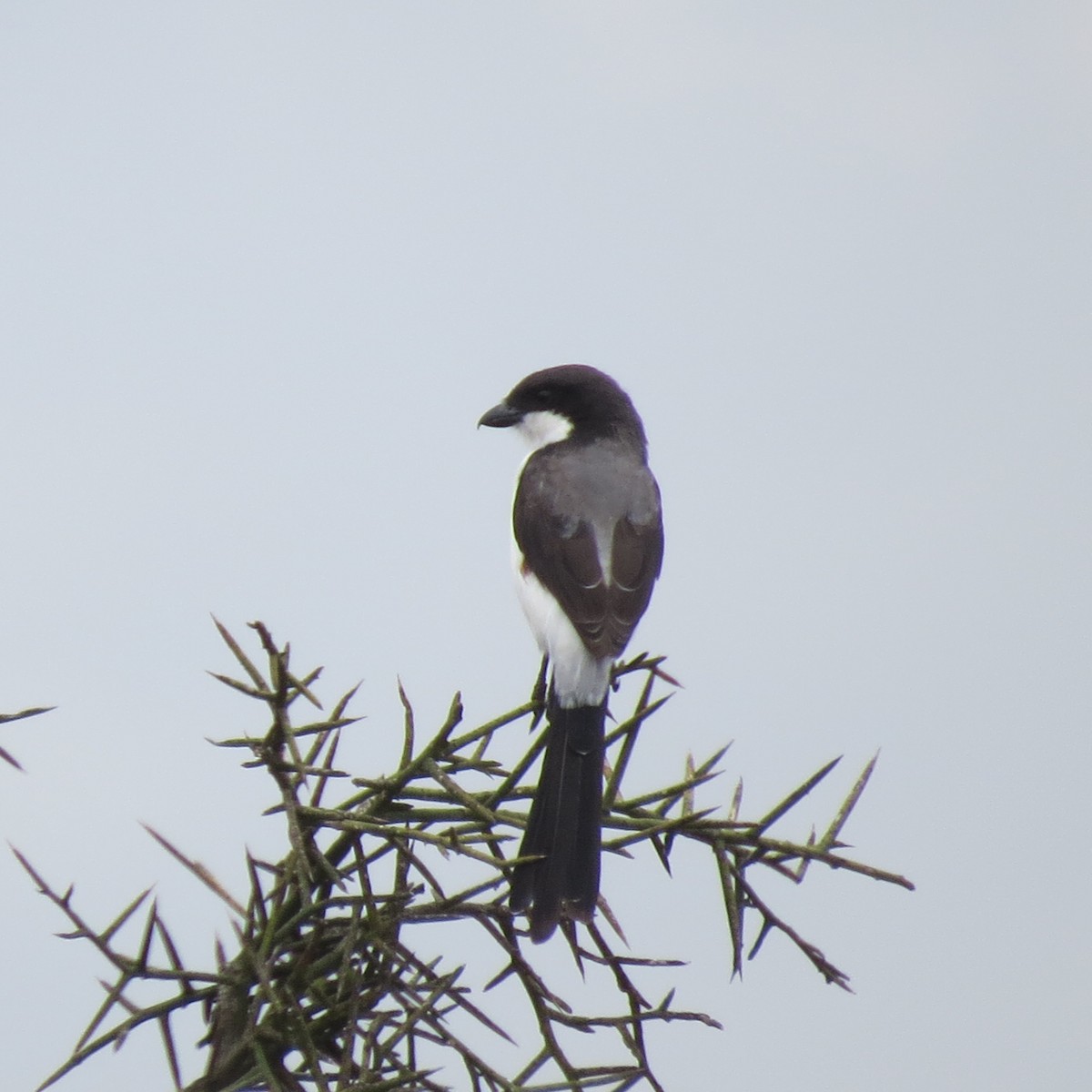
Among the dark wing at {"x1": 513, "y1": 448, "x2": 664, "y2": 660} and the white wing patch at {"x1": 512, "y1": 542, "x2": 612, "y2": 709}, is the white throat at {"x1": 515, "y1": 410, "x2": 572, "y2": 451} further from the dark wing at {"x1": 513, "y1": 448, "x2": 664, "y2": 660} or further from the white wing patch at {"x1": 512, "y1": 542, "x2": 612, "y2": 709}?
the white wing patch at {"x1": 512, "y1": 542, "x2": 612, "y2": 709}

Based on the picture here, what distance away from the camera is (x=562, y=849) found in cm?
255

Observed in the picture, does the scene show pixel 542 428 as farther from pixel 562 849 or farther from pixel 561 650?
pixel 562 849

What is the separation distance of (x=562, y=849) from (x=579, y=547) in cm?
234

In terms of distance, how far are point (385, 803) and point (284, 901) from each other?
21cm

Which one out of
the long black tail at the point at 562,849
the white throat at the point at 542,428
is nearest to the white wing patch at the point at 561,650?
the long black tail at the point at 562,849

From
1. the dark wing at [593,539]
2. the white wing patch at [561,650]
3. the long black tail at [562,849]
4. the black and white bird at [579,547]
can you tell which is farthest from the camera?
the dark wing at [593,539]

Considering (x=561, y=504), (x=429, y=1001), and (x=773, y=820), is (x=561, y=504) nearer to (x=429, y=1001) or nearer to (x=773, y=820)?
(x=773, y=820)

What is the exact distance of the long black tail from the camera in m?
2.52

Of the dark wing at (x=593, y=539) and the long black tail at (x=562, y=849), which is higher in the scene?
the dark wing at (x=593, y=539)

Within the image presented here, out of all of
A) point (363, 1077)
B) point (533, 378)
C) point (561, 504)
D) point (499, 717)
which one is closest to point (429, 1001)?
point (363, 1077)

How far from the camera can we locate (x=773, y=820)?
228 centimetres

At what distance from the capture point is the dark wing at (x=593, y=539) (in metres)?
4.59

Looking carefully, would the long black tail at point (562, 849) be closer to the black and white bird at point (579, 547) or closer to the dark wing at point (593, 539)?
the black and white bird at point (579, 547)

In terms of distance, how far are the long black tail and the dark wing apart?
978 millimetres
